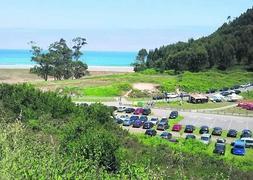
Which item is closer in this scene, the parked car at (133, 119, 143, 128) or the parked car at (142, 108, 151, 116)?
the parked car at (133, 119, 143, 128)

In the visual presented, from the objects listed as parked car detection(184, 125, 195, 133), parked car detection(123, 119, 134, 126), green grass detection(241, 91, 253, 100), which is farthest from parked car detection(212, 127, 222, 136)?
green grass detection(241, 91, 253, 100)

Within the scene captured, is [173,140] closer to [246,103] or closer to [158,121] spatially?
[158,121]

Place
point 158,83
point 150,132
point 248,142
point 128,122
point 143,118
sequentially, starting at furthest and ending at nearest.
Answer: point 158,83 → point 143,118 → point 128,122 → point 150,132 → point 248,142

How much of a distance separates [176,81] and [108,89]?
57.8 ft

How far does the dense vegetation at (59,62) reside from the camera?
13462 cm

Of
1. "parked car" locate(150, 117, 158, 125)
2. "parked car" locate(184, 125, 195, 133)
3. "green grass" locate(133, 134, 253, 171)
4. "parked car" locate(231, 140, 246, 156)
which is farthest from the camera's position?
"parked car" locate(150, 117, 158, 125)

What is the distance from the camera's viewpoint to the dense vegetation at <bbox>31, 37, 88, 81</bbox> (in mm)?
134625

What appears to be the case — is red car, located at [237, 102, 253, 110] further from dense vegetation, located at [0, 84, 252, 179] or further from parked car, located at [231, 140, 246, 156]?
dense vegetation, located at [0, 84, 252, 179]

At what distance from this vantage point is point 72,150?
2850 cm

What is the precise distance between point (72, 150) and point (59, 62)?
110076mm

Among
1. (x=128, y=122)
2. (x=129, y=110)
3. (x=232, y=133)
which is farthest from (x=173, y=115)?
(x=232, y=133)

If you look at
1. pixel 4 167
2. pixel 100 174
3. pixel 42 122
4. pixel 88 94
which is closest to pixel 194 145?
pixel 42 122

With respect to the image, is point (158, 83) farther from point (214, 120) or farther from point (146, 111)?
point (214, 120)

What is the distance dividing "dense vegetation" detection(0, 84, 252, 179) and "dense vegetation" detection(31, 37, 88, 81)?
78.5 meters
